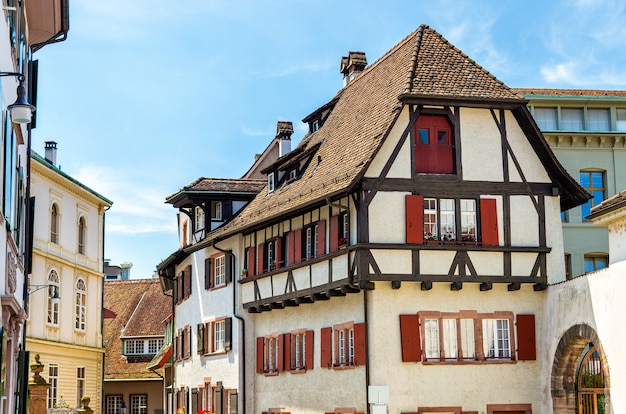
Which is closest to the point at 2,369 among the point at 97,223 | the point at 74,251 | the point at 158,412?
the point at 74,251

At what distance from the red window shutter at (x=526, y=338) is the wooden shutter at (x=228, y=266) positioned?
12.2m

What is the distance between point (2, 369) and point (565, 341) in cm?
1687

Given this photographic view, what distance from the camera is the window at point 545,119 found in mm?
39562

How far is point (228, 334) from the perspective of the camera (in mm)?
36656

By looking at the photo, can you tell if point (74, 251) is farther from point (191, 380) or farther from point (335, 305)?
point (335, 305)


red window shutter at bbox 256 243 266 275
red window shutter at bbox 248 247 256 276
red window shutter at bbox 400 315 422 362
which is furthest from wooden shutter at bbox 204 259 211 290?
red window shutter at bbox 400 315 422 362

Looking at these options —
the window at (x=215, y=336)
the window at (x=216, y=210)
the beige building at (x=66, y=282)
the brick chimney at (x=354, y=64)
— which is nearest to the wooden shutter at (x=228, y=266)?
the window at (x=215, y=336)

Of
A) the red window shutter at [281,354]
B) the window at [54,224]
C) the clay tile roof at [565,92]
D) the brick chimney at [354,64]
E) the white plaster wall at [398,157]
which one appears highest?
the brick chimney at [354,64]

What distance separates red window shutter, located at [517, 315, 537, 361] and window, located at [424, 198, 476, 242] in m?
2.60

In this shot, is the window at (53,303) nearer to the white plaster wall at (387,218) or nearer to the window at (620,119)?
the white plaster wall at (387,218)

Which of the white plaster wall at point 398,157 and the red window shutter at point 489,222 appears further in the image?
the red window shutter at point 489,222

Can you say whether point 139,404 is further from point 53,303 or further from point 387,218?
point 387,218

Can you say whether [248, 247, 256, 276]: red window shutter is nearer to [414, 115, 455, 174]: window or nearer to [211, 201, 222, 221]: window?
[211, 201, 222, 221]: window

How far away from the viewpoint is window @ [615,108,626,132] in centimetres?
3984
